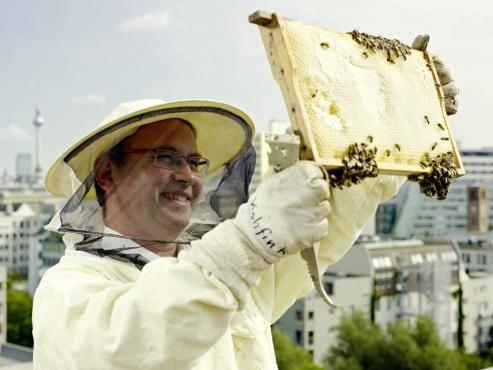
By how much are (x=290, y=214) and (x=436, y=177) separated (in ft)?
1.56

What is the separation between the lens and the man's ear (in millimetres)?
1846

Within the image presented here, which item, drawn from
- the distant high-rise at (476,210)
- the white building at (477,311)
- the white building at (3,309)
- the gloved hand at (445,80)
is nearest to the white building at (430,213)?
the distant high-rise at (476,210)

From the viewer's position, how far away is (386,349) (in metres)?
26.2

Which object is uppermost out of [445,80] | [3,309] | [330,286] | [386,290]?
[445,80]

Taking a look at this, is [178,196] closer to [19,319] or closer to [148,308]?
[148,308]

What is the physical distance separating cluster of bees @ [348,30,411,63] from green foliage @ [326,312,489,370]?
24721 millimetres

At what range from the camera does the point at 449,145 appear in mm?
1804

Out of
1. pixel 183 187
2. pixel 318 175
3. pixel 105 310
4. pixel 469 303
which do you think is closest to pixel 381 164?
pixel 318 175

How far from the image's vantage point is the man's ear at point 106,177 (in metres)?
1.85

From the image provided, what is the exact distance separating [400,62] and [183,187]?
0.60 m

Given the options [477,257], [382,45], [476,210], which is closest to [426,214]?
[476,210]

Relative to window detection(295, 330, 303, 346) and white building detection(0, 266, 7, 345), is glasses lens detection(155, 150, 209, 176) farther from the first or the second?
white building detection(0, 266, 7, 345)

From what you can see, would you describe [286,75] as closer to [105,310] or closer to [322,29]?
[322,29]

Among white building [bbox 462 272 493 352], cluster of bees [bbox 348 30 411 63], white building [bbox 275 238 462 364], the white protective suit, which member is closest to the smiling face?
the white protective suit
